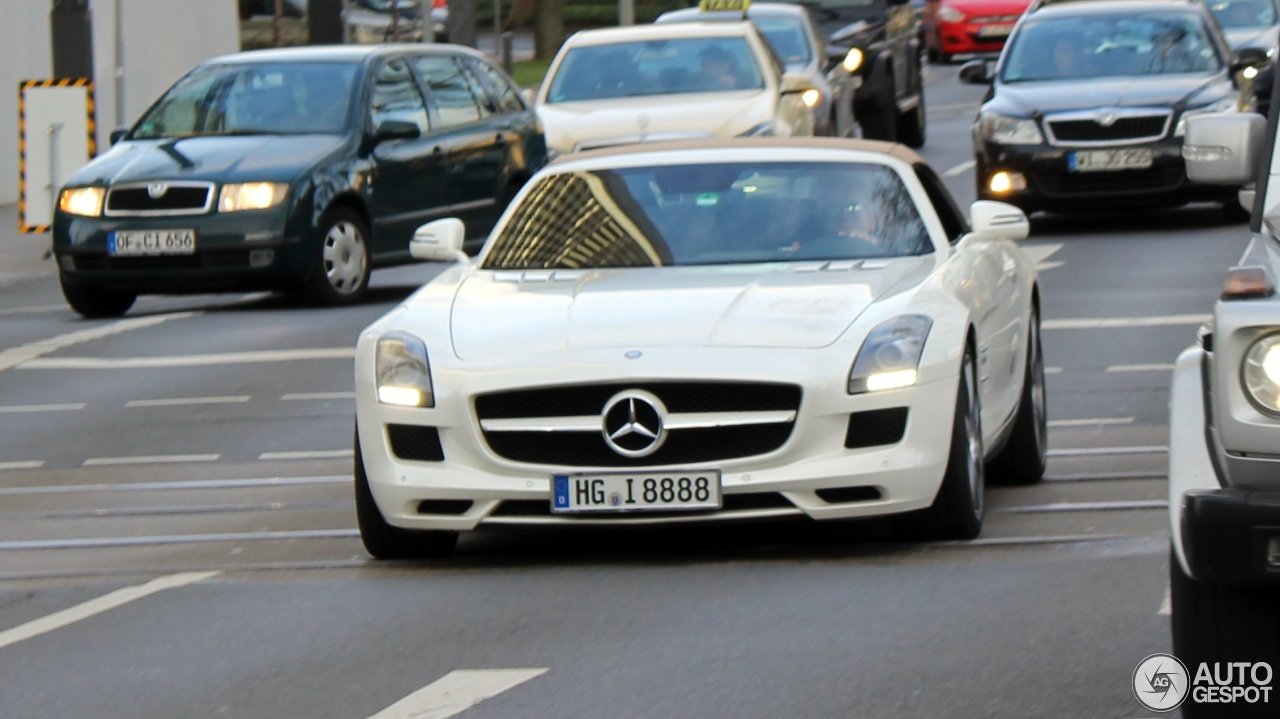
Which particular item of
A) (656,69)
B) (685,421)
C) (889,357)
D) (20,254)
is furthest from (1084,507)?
(20,254)

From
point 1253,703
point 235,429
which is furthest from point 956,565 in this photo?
point 235,429

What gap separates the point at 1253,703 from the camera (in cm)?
548

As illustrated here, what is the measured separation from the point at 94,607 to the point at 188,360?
7.50m

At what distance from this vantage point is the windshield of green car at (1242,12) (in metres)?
33.7

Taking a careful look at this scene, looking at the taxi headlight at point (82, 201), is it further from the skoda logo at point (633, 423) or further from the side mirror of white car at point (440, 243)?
the skoda logo at point (633, 423)

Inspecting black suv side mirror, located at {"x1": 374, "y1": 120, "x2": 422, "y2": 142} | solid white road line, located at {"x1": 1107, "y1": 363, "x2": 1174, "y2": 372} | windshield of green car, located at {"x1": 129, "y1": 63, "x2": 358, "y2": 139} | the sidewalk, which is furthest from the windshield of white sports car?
the sidewalk

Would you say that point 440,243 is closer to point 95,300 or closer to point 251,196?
point 251,196

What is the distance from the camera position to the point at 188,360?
15.8 m

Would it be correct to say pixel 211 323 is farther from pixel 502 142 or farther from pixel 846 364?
pixel 846 364

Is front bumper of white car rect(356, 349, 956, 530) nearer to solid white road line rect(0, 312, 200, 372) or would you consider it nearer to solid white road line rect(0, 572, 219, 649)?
solid white road line rect(0, 572, 219, 649)

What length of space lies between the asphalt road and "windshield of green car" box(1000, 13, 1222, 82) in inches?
338

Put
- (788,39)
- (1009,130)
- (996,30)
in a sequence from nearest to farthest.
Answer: (1009,130), (788,39), (996,30)

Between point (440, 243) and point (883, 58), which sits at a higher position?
point (440, 243)

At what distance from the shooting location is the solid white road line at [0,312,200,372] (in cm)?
1645
